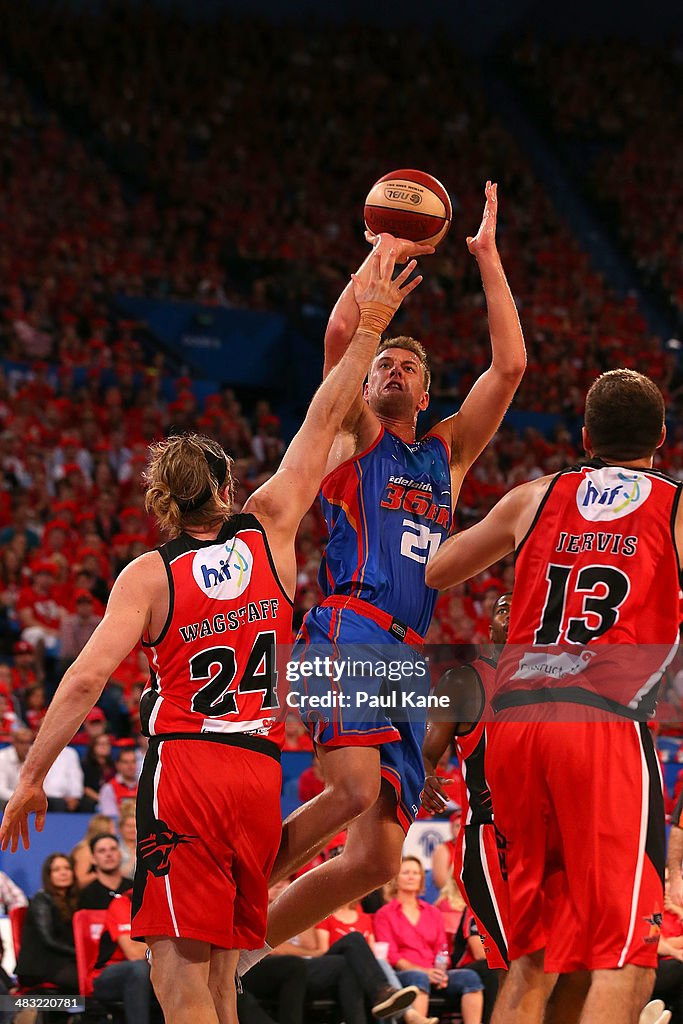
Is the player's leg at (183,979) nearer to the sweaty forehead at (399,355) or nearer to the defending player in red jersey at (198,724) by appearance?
the defending player in red jersey at (198,724)

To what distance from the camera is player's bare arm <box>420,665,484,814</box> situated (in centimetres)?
600

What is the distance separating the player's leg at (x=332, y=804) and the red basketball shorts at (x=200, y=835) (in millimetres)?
733

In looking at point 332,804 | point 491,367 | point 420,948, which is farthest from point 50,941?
point 491,367

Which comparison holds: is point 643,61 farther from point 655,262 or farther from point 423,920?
point 423,920

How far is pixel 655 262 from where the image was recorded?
1003 inches

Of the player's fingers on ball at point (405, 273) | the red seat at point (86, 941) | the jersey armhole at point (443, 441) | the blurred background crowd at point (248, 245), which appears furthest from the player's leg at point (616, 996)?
the blurred background crowd at point (248, 245)

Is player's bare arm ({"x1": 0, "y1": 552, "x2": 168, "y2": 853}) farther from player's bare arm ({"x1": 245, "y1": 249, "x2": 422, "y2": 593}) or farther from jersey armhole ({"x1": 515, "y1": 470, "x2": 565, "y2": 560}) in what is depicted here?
jersey armhole ({"x1": 515, "y1": 470, "x2": 565, "y2": 560})

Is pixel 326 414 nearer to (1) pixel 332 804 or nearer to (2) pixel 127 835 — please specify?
(1) pixel 332 804

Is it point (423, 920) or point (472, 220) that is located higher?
point (472, 220)

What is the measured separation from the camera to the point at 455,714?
618 centimetres

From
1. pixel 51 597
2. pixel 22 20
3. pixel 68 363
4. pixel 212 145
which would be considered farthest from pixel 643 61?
pixel 51 597

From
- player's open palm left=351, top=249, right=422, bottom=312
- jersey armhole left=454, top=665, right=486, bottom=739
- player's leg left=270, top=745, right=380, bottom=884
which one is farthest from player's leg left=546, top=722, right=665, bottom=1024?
jersey armhole left=454, top=665, right=486, bottom=739

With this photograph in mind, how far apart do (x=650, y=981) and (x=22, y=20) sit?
23.6 metres

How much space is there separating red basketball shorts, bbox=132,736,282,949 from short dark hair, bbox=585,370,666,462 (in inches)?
59.8
